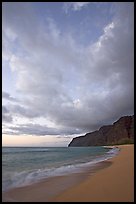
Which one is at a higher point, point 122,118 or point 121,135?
point 122,118

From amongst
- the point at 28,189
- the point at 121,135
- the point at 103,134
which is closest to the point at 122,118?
the point at 121,135

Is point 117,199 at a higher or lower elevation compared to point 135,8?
lower

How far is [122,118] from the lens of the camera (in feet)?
467

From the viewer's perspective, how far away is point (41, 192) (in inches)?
261

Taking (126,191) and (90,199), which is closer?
(90,199)

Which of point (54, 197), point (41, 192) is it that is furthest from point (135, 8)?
point (41, 192)

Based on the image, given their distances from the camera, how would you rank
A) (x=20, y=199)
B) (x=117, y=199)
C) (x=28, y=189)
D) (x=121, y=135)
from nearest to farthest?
(x=117, y=199) → (x=20, y=199) → (x=28, y=189) → (x=121, y=135)

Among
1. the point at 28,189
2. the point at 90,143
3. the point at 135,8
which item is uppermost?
the point at 135,8

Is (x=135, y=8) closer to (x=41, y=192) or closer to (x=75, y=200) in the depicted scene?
(x=75, y=200)

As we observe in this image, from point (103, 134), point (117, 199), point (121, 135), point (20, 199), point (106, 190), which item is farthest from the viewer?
point (103, 134)

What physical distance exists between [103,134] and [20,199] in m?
175

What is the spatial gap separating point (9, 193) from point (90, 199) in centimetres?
→ 285

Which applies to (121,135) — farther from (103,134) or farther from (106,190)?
(106,190)

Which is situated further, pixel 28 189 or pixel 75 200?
pixel 28 189
